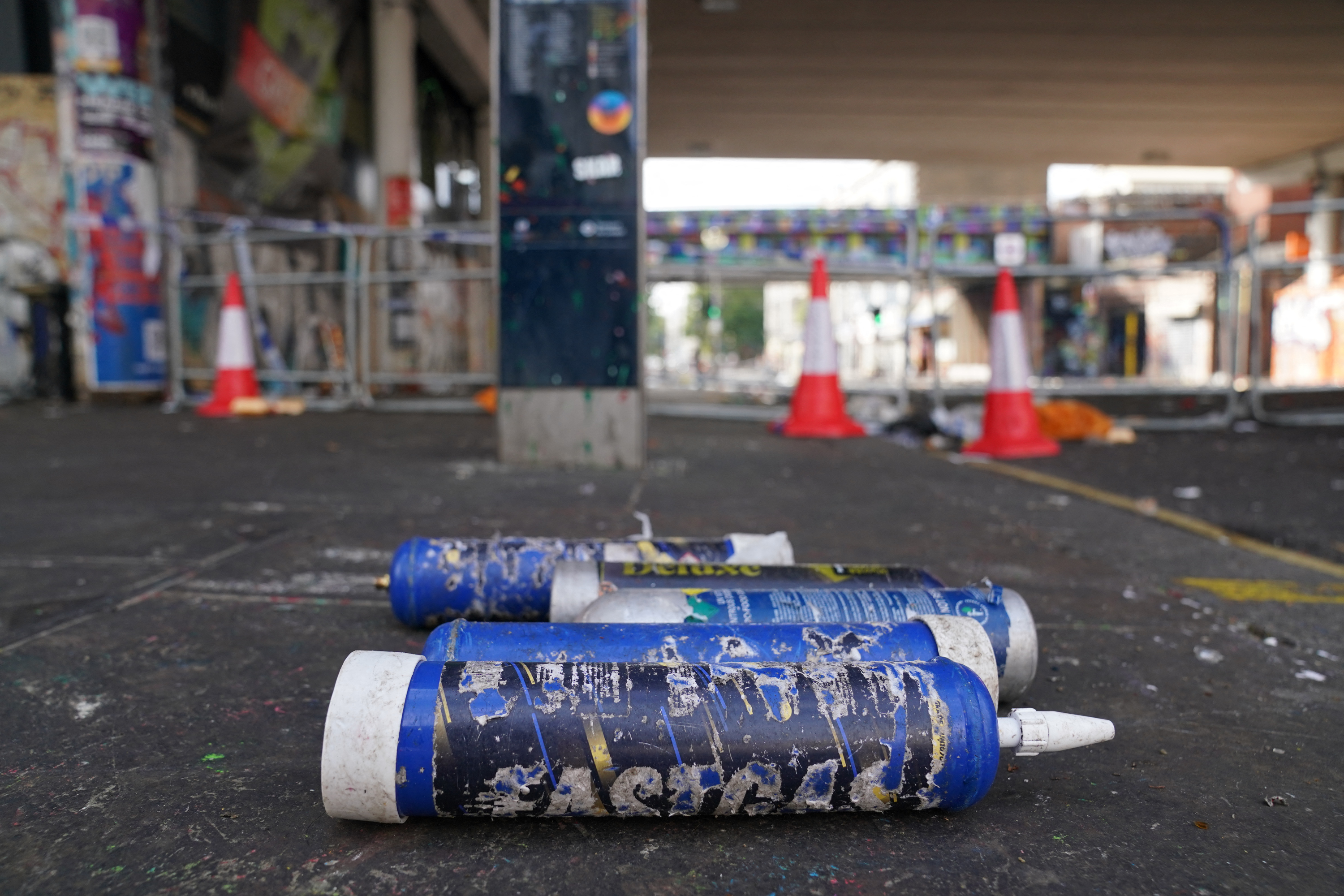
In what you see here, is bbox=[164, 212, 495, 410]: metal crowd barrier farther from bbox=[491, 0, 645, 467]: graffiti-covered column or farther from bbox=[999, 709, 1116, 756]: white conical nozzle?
bbox=[999, 709, 1116, 756]: white conical nozzle

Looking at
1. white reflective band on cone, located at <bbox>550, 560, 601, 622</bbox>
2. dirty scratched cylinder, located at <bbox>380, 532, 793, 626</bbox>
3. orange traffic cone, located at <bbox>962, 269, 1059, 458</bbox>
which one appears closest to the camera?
white reflective band on cone, located at <bbox>550, 560, 601, 622</bbox>

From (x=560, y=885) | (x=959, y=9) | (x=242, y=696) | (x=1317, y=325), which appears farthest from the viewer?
(x=1317, y=325)

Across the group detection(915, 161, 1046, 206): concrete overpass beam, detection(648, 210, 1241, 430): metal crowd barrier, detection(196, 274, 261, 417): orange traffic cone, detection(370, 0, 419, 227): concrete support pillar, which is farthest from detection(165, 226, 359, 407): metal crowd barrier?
detection(915, 161, 1046, 206): concrete overpass beam

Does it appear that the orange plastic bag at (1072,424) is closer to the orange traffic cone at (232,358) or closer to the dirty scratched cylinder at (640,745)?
the dirty scratched cylinder at (640,745)

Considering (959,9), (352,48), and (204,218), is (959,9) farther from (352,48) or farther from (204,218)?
(204,218)

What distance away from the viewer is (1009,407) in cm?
604

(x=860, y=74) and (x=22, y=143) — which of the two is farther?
(x=860, y=74)

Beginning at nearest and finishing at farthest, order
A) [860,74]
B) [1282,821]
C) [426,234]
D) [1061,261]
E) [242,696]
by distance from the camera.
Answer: [1282,821]
[242,696]
[426,234]
[860,74]
[1061,261]

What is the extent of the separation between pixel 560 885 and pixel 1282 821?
3.45 ft

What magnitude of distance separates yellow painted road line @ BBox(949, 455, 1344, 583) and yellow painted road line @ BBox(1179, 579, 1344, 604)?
216 millimetres

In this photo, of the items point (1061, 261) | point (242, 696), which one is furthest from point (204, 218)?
point (1061, 261)

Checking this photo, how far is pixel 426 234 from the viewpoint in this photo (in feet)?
28.9

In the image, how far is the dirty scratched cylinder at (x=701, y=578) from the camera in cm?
183

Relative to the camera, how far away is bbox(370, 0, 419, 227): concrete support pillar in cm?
1355
